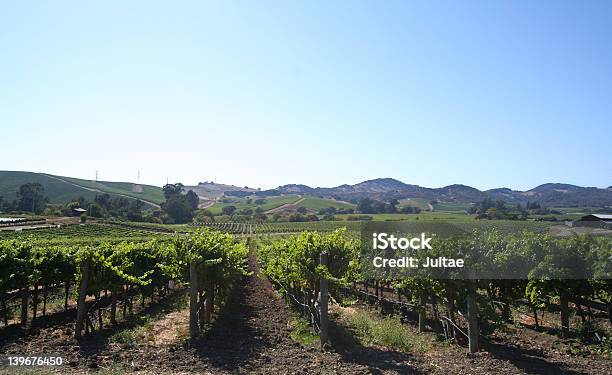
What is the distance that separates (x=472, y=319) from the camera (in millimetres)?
11172

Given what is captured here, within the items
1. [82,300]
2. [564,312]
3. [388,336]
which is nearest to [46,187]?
[82,300]

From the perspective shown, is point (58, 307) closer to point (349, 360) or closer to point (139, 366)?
point (139, 366)

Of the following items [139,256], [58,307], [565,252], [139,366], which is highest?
[565,252]

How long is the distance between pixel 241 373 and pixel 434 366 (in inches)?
194

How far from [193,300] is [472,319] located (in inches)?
342

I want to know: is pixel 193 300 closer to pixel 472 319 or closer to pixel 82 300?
pixel 82 300

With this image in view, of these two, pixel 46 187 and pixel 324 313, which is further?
pixel 46 187

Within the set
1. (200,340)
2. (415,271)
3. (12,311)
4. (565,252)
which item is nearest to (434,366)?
(415,271)

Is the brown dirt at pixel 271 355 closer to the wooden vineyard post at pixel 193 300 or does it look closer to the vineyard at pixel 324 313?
the vineyard at pixel 324 313

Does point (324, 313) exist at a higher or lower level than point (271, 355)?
higher

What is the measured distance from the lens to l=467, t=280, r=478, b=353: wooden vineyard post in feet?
36.3

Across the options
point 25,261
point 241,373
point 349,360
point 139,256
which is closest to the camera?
point 241,373

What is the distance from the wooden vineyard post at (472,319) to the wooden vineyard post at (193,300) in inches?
332

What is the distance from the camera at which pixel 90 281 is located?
13.4 m
